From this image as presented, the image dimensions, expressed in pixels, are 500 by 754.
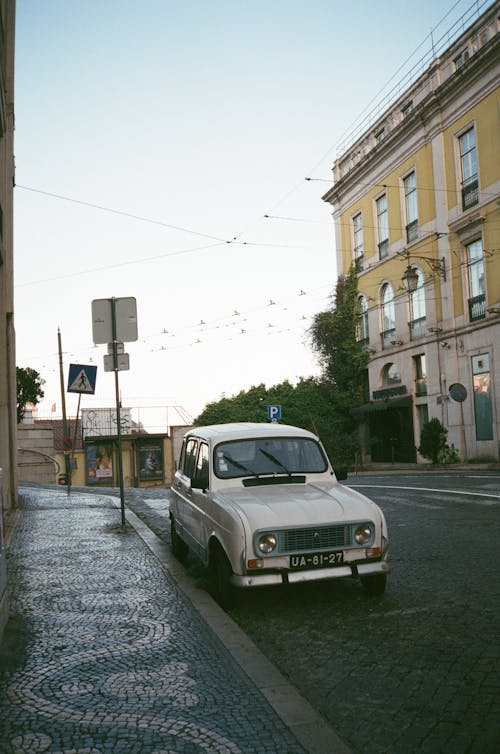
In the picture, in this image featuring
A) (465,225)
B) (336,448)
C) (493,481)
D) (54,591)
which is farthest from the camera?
(336,448)

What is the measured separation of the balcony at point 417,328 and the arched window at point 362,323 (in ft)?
14.4

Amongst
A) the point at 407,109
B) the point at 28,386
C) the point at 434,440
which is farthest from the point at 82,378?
the point at 28,386

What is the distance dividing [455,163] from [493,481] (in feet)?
59.4

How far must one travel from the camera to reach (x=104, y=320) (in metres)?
11.4

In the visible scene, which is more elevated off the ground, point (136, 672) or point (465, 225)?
point (465, 225)

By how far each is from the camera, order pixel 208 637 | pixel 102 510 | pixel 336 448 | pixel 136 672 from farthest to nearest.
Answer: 1. pixel 336 448
2. pixel 102 510
3. pixel 208 637
4. pixel 136 672

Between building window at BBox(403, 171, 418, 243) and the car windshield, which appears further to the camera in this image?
building window at BBox(403, 171, 418, 243)

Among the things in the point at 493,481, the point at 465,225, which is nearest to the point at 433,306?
the point at 465,225

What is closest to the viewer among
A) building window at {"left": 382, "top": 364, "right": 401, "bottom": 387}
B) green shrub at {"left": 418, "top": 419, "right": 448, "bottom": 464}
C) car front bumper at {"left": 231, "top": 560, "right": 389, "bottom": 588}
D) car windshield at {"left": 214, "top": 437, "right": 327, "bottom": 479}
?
car front bumper at {"left": 231, "top": 560, "right": 389, "bottom": 588}

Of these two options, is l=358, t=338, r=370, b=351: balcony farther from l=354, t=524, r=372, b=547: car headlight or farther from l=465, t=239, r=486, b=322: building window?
l=354, t=524, r=372, b=547: car headlight

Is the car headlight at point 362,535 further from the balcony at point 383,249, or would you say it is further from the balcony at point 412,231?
the balcony at point 383,249

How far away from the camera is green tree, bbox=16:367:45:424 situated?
46.6 meters

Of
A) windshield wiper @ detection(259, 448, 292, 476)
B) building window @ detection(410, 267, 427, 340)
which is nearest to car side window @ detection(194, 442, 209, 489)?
windshield wiper @ detection(259, 448, 292, 476)

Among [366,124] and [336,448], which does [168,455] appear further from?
[366,124]
